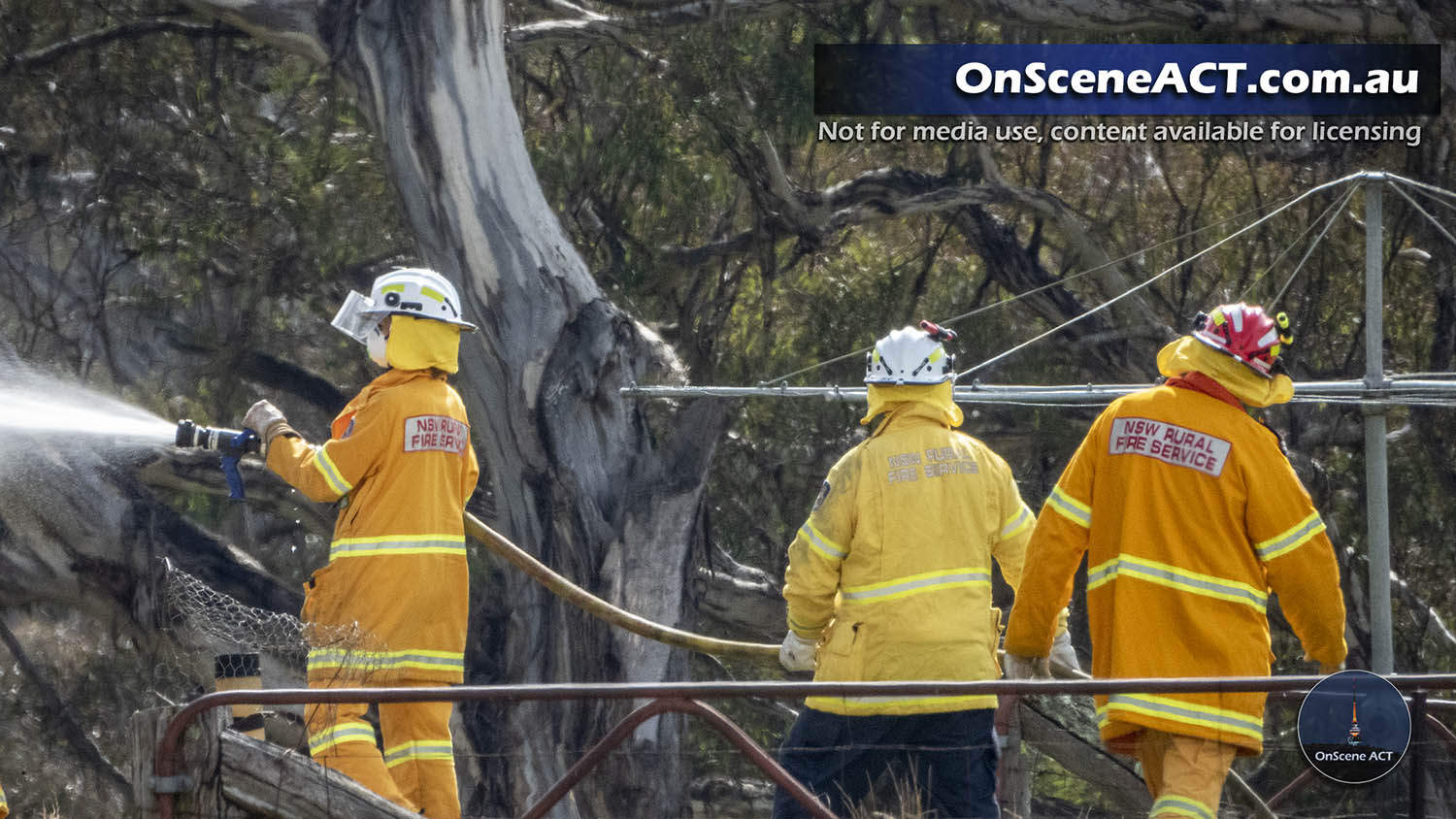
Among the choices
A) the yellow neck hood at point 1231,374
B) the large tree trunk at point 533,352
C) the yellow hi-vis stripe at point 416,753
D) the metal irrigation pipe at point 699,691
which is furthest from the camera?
the large tree trunk at point 533,352

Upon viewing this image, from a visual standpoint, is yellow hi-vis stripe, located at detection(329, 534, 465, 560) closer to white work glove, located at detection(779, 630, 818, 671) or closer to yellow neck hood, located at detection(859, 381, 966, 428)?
white work glove, located at detection(779, 630, 818, 671)

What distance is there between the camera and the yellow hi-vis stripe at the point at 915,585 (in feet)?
15.9

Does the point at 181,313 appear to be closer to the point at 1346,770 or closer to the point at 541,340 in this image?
the point at 541,340

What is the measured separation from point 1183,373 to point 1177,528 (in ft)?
1.38

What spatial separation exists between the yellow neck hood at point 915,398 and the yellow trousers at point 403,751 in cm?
159

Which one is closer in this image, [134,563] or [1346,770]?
[1346,770]

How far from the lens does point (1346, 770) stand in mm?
3881

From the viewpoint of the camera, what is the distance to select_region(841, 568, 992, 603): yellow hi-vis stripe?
486 centimetres

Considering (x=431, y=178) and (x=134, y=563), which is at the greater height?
(x=431, y=178)

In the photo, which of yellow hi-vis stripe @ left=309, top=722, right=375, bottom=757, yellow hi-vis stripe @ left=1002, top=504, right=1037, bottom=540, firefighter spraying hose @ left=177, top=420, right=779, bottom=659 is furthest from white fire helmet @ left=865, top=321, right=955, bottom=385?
yellow hi-vis stripe @ left=309, top=722, right=375, bottom=757

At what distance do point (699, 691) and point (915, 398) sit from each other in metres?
1.63

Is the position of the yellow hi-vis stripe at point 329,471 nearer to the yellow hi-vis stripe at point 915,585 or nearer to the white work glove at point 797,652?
the white work glove at point 797,652

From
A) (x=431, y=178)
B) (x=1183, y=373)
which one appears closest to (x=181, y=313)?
(x=431, y=178)

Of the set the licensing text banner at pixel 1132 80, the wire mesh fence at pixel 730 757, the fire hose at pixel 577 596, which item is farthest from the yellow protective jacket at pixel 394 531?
the licensing text banner at pixel 1132 80
